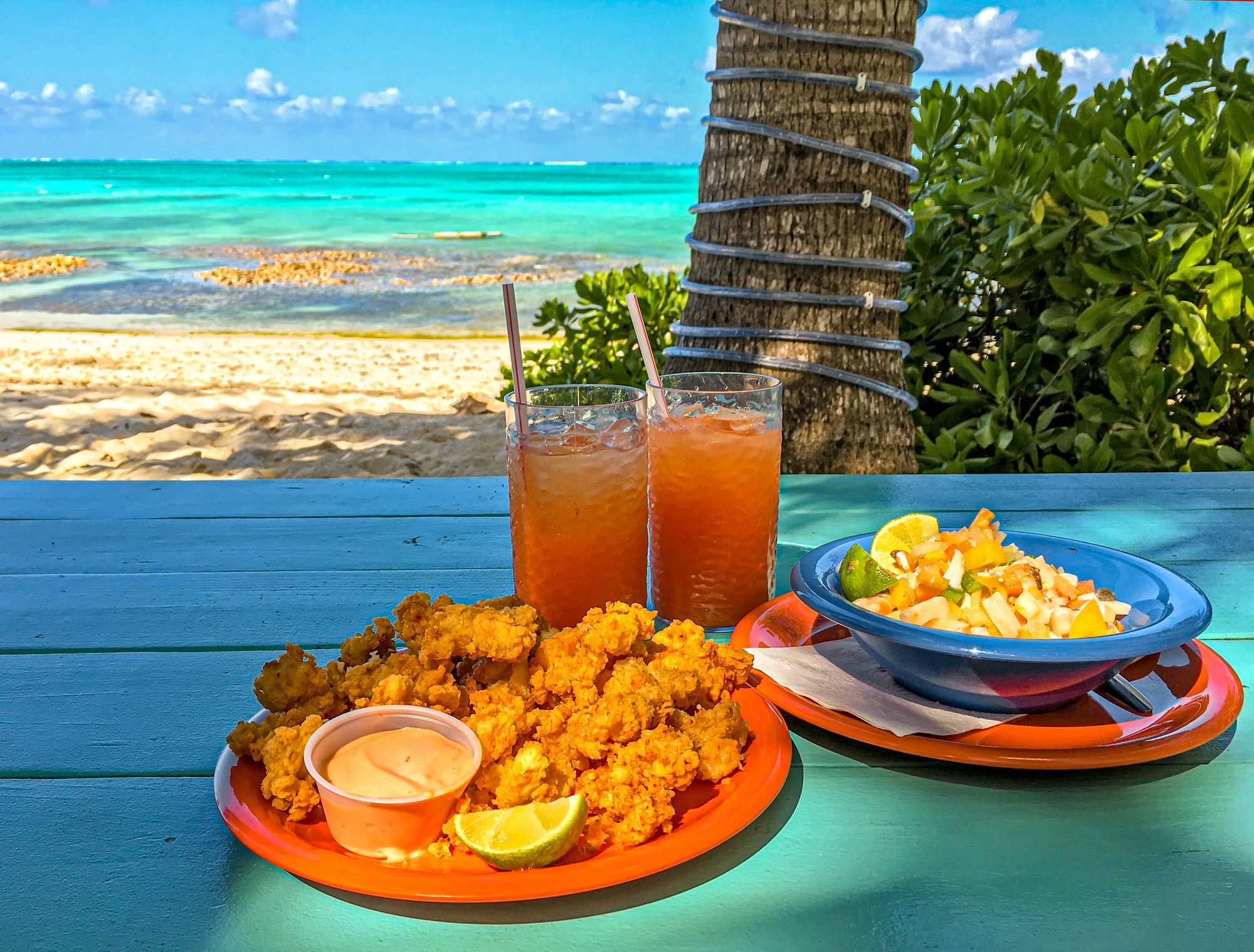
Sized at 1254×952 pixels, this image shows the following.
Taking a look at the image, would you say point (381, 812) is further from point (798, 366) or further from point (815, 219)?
point (815, 219)

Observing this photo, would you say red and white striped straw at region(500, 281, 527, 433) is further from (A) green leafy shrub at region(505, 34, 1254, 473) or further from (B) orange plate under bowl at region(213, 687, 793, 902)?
(A) green leafy shrub at region(505, 34, 1254, 473)

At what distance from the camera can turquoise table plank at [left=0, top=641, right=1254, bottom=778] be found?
0.82 metres

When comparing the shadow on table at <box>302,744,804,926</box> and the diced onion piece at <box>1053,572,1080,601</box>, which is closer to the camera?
the shadow on table at <box>302,744,804,926</box>

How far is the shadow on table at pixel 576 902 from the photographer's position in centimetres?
Answer: 62

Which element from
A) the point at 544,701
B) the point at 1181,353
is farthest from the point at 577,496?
the point at 1181,353

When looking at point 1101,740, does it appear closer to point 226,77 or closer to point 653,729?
point 653,729

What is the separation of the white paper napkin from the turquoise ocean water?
34.1 ft

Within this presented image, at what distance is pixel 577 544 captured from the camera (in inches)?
39.8

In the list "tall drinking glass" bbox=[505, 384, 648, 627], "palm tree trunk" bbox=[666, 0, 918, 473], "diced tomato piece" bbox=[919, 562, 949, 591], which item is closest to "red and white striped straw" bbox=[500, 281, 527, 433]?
"tall drinking glass" bbox=[505, 384, 648, 627]

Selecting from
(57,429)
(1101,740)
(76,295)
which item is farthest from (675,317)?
(76,295)

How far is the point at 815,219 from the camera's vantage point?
2098mm

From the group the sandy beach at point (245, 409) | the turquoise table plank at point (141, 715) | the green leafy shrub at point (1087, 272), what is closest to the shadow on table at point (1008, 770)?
the turquoise table plank at point (141, 715)

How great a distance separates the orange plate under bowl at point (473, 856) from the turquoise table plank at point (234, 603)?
0.36 meters

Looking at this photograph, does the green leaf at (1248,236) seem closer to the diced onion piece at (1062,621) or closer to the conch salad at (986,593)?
the conch salad at (986,593)
